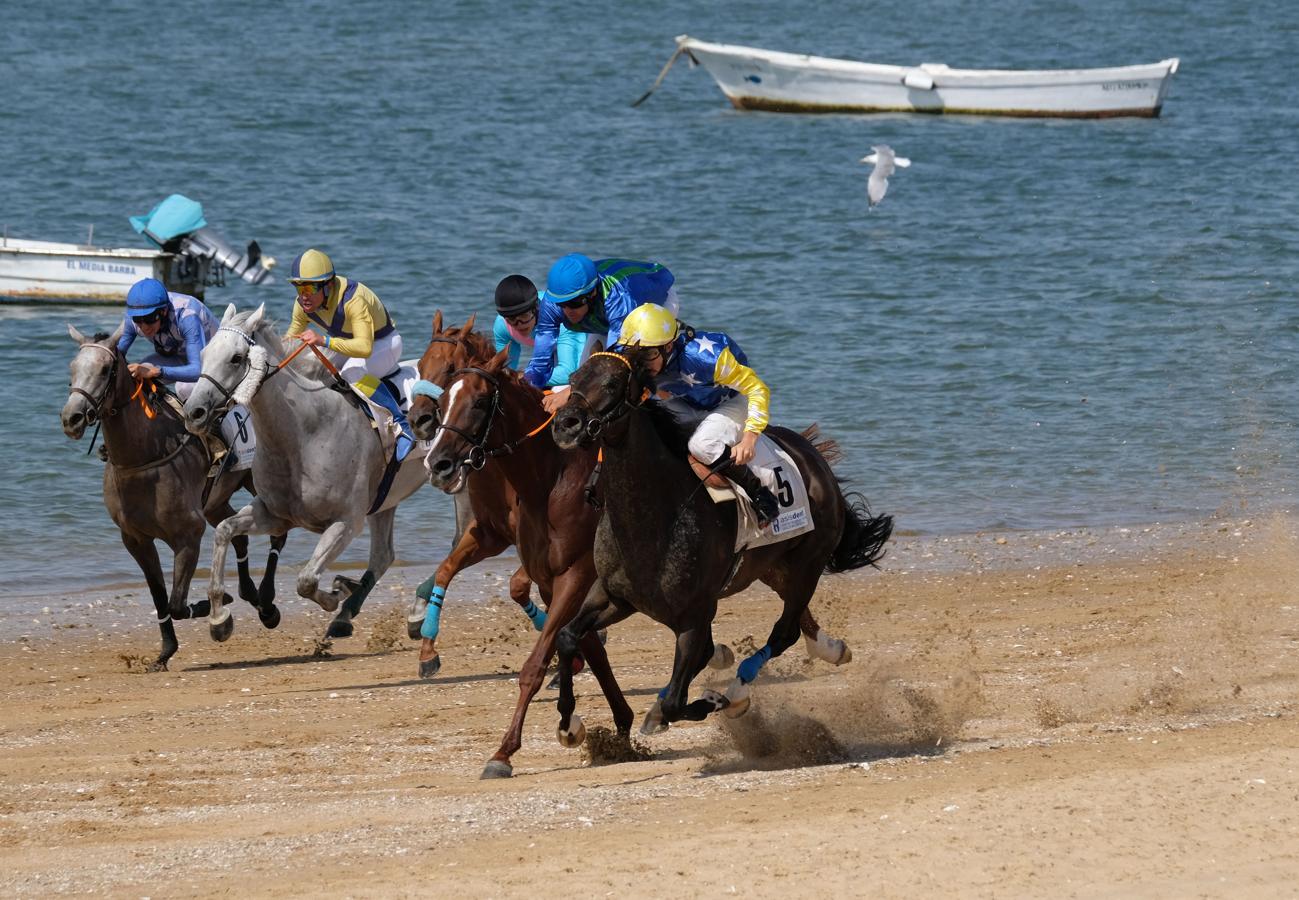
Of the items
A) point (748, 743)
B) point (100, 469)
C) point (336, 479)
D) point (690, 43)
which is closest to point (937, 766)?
point (748, 743)

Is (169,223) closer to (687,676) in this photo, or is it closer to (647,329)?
(647,329)

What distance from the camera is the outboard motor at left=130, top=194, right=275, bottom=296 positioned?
25848mm

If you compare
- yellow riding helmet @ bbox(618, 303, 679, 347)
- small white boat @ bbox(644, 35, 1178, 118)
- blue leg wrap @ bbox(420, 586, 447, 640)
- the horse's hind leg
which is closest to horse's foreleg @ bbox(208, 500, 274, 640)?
blue leg wrap @ bbox(420, 586, 447, 640)

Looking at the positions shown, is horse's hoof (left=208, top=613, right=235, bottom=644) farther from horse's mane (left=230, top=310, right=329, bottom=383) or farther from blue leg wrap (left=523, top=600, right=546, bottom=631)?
blue leg wrap (left=523, top=600, right=546, bottom=631)

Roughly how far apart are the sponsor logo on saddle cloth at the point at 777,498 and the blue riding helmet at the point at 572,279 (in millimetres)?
1141

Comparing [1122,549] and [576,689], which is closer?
[576,689]

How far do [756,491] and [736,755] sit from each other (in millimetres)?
1272

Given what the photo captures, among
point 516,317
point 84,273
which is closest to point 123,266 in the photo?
point 84,273

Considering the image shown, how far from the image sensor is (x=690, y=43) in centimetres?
4394

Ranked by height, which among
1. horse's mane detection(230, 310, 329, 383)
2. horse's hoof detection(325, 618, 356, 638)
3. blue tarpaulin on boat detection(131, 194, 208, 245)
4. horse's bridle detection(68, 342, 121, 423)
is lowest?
horse's hoof detection(325, 618, 356, 638)

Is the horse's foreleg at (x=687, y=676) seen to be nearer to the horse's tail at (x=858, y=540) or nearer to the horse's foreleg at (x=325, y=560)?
the horse's tail at (x=858, y=540)

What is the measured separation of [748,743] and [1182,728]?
6.44 feet

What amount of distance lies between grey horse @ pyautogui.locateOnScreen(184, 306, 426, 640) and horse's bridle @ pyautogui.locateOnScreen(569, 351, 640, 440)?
3.79 meters

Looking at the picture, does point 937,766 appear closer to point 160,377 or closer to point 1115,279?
point 160,377
